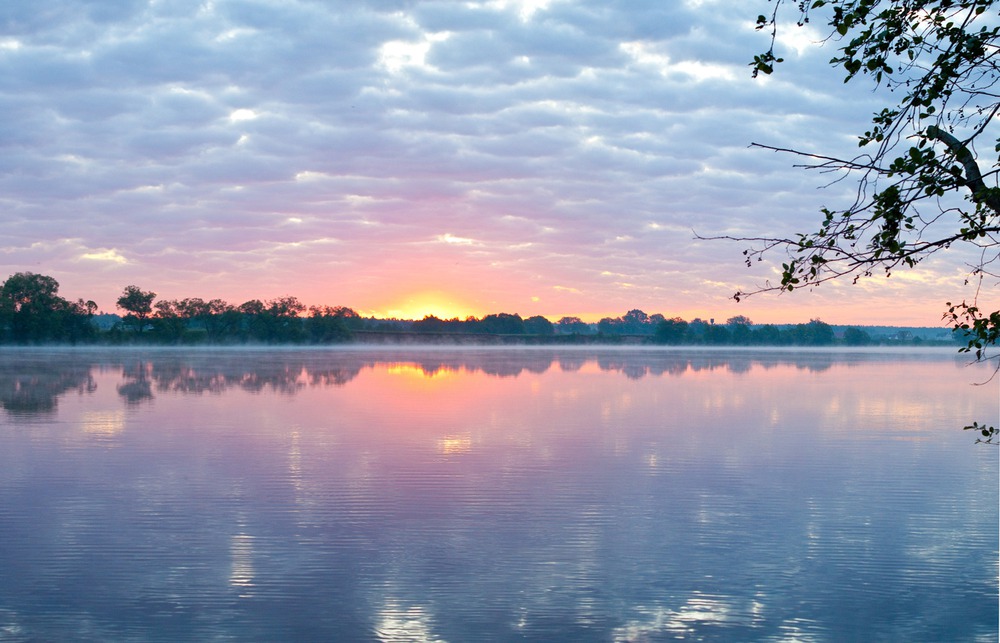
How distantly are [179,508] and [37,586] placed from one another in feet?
11.0

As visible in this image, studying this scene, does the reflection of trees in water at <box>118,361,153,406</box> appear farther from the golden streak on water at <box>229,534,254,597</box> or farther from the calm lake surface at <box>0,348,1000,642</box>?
the golden streak on water at <box>229,534,254,597</box>

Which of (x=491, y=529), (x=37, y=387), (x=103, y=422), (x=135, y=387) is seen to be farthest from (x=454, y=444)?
(x=37, y=387)

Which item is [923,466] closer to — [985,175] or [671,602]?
[671,602]

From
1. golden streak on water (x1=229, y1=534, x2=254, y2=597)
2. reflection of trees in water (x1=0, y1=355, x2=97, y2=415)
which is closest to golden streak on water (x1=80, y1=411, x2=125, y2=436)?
reflection of trees in water (x1=0, y1=355, x2=97, y2=415)

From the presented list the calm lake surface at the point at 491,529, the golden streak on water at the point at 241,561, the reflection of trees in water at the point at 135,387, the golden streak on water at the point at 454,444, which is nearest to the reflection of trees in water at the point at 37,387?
the reflection of trees in water at the point at 135,387

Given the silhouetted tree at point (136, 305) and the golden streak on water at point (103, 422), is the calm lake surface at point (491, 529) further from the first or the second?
the silhouetted tree at point (136, 305)

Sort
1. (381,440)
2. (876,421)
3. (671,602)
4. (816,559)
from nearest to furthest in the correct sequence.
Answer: (671,602)
(816,559)
(381,440)
(876,421)

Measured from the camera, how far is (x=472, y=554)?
1003 centimetres

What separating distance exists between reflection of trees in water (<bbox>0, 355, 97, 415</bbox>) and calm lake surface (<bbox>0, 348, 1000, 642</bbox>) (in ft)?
7.91

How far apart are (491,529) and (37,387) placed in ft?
92.6

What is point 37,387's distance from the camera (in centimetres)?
3334

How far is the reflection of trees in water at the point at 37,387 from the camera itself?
25672 millimetres

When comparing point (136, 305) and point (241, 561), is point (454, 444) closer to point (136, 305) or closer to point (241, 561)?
point (241, 561)

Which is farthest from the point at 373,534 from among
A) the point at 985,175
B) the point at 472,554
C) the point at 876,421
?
the point at 876,421
